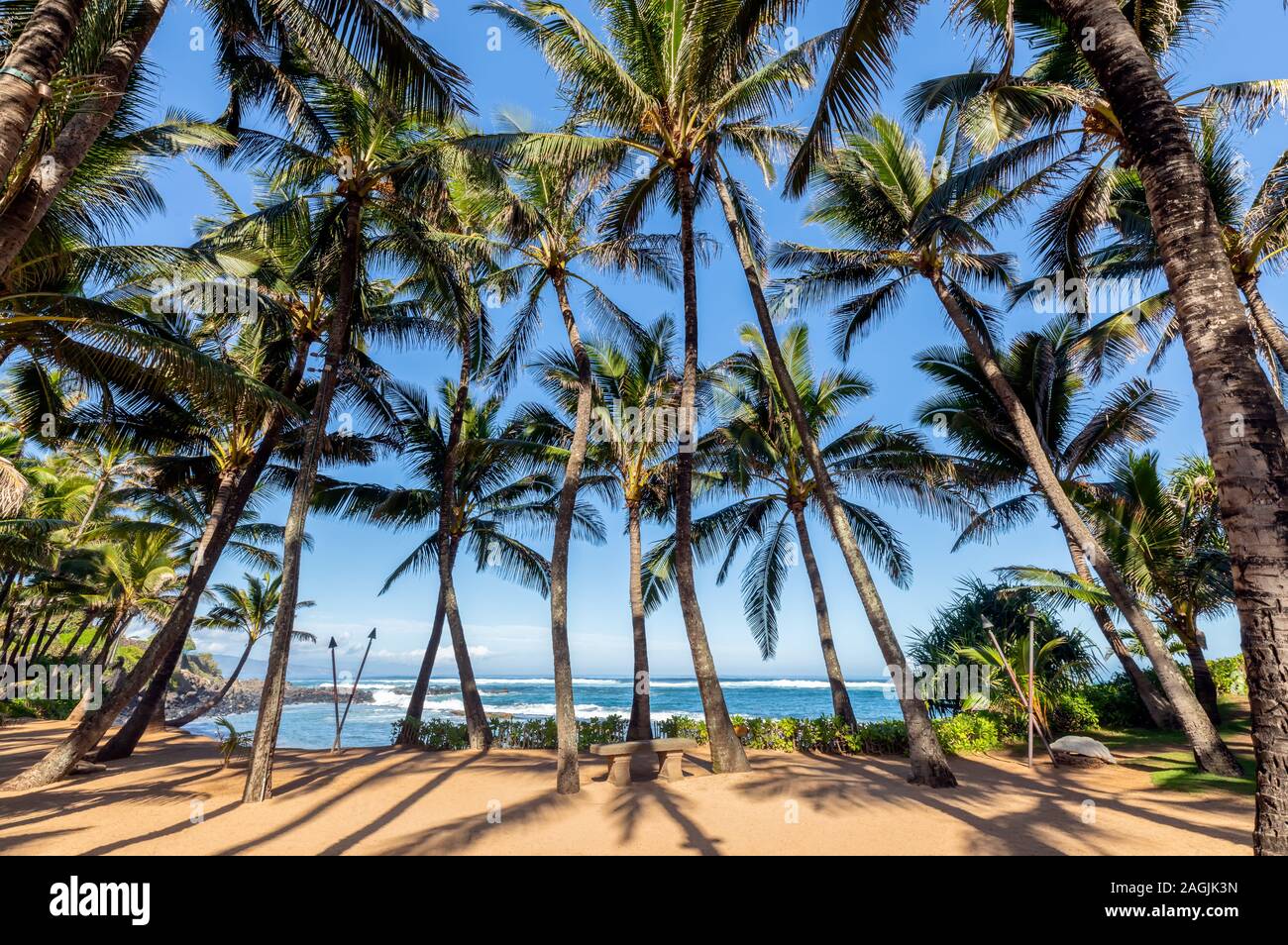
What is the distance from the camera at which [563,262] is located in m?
11.9

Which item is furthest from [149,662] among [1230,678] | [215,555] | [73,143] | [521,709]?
[521,709]

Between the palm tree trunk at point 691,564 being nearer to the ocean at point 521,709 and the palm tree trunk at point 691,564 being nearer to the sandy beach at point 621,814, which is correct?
the sandy beach at point 621,814

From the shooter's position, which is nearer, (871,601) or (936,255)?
(871,601)

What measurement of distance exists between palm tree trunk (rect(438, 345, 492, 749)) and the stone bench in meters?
5.45

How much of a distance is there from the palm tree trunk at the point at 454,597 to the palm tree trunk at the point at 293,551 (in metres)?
3.81

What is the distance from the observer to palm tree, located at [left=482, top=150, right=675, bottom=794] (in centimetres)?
969

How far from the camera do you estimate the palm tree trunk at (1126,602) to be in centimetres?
940

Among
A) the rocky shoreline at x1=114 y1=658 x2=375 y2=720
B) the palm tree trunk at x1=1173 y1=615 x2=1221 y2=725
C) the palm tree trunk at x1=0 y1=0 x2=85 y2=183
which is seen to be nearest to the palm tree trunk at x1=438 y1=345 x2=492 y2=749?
the palm tree trunk at x1=0 y1=0 x2=85 y2=183

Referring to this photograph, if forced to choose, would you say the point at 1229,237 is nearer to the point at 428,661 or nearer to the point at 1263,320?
the point at 1263,320

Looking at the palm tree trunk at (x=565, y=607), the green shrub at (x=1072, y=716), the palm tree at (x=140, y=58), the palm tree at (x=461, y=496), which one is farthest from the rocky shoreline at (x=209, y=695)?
the green shrub at (x=1072, y=716)

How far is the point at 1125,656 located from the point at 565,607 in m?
12.5

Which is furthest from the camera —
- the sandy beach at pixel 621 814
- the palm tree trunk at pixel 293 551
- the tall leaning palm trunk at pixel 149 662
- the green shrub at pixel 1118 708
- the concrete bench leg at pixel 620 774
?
the green shrub at pixel 1118 708

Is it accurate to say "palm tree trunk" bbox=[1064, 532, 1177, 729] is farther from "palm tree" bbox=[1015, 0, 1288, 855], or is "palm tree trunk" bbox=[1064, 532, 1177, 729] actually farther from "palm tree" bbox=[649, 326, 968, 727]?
"palm tree" bbox=[1015, 0, 1288, 855]

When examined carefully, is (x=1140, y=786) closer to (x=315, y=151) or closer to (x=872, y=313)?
(x=872, y=313)
